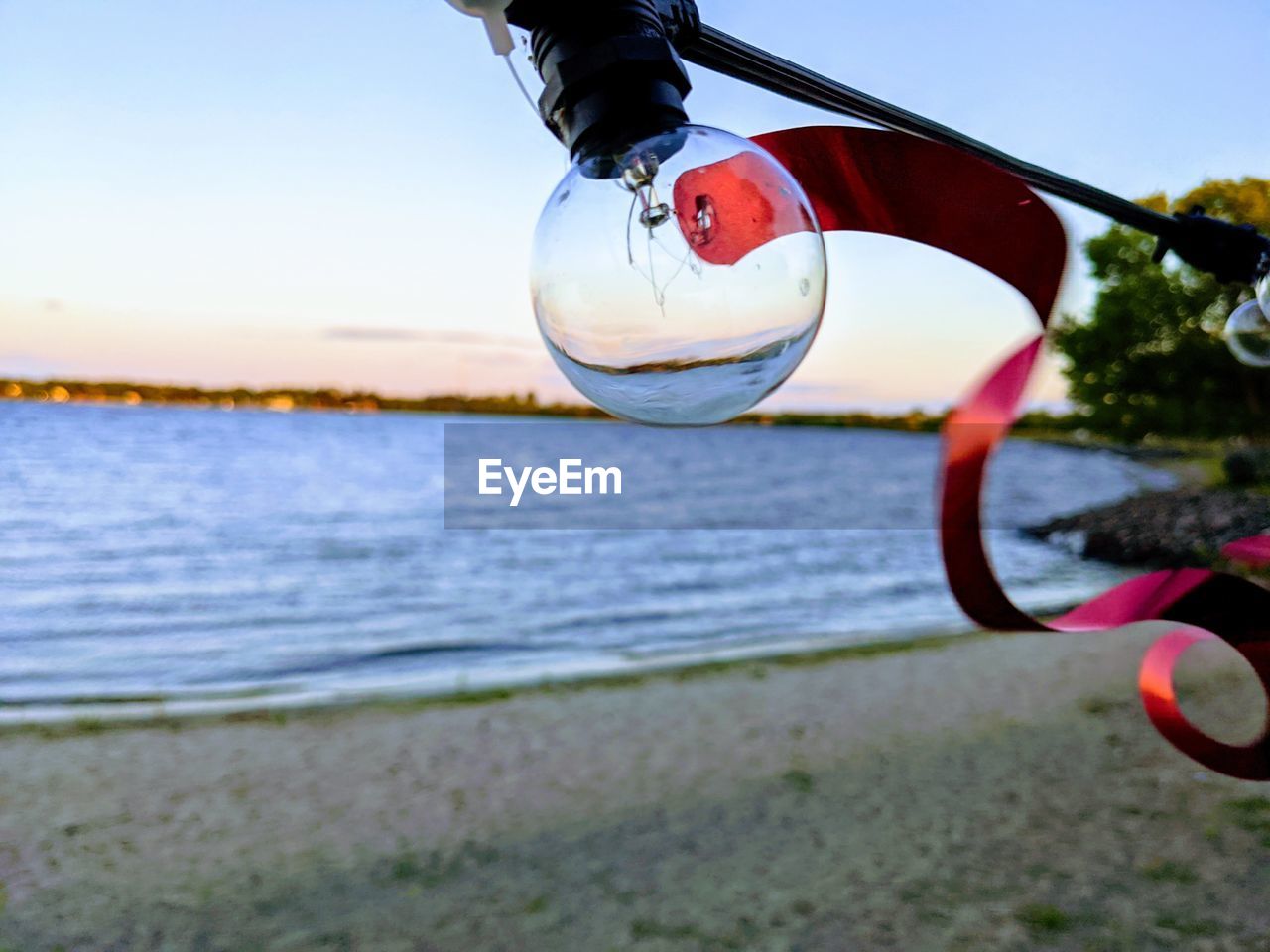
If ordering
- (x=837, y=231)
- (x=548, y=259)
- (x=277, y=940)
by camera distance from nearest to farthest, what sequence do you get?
(x=548, y=259), (x=837, y=231), (x=277, y=940)

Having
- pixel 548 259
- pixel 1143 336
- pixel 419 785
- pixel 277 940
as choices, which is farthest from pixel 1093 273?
pixel 548 259

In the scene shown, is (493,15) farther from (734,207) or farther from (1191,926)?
(1191,926)

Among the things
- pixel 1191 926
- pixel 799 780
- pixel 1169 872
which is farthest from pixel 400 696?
pixel 1191 926

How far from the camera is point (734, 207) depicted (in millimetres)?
644

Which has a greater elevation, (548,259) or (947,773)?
(548,259)

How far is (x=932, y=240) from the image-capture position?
4.13 feet

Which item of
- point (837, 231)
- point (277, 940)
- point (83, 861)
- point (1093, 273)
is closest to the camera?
point (837, 231)

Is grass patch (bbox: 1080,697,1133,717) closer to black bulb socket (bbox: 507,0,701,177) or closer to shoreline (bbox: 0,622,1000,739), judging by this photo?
shoreline (bbox: 0,622,1000,739)

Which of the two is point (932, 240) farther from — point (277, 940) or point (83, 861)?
point (83, 861)

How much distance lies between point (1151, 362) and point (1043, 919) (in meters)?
20.1

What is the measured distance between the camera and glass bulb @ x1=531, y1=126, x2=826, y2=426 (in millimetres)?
608

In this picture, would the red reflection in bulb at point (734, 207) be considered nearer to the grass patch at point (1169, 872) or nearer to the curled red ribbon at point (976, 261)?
the curled red ribbon at point (976, 261)

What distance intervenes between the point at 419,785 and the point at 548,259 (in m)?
4.59

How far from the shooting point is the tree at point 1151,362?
61.7 ft
